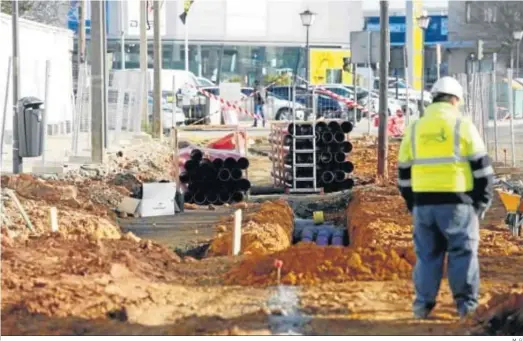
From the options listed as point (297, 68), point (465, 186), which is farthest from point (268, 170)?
point (297, 68)

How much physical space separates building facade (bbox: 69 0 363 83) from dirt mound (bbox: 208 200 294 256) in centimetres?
5058

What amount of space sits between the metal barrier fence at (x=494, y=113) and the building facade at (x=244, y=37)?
124 ft

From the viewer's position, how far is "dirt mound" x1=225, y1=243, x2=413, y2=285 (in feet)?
36.7

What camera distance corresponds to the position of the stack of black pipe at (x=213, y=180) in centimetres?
2311

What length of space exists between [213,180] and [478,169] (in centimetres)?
1403

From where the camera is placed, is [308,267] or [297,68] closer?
[308,267]

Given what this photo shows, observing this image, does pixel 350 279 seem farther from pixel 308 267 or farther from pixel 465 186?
pixel 465 186

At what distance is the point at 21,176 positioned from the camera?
19234 millimetres

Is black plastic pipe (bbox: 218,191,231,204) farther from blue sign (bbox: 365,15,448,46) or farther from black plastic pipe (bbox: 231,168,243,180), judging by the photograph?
blue sign (bbox: 365,15,448,46)

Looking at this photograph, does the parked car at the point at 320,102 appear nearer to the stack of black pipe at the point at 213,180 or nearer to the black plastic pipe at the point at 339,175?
the black plastic pipe at the point at 339,175

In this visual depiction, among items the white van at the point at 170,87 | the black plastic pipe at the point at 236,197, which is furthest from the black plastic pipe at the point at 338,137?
the white van at the point at 170,87

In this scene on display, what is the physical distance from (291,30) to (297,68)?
427 cm

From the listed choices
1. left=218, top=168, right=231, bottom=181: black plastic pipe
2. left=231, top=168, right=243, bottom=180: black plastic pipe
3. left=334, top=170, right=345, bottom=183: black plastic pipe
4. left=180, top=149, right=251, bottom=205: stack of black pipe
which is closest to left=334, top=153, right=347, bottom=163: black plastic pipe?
left=334, top=170, right=345, bottom=183: black plastic pipe

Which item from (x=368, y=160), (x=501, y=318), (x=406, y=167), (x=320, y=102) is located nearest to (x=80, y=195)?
(x=406, y=167)
